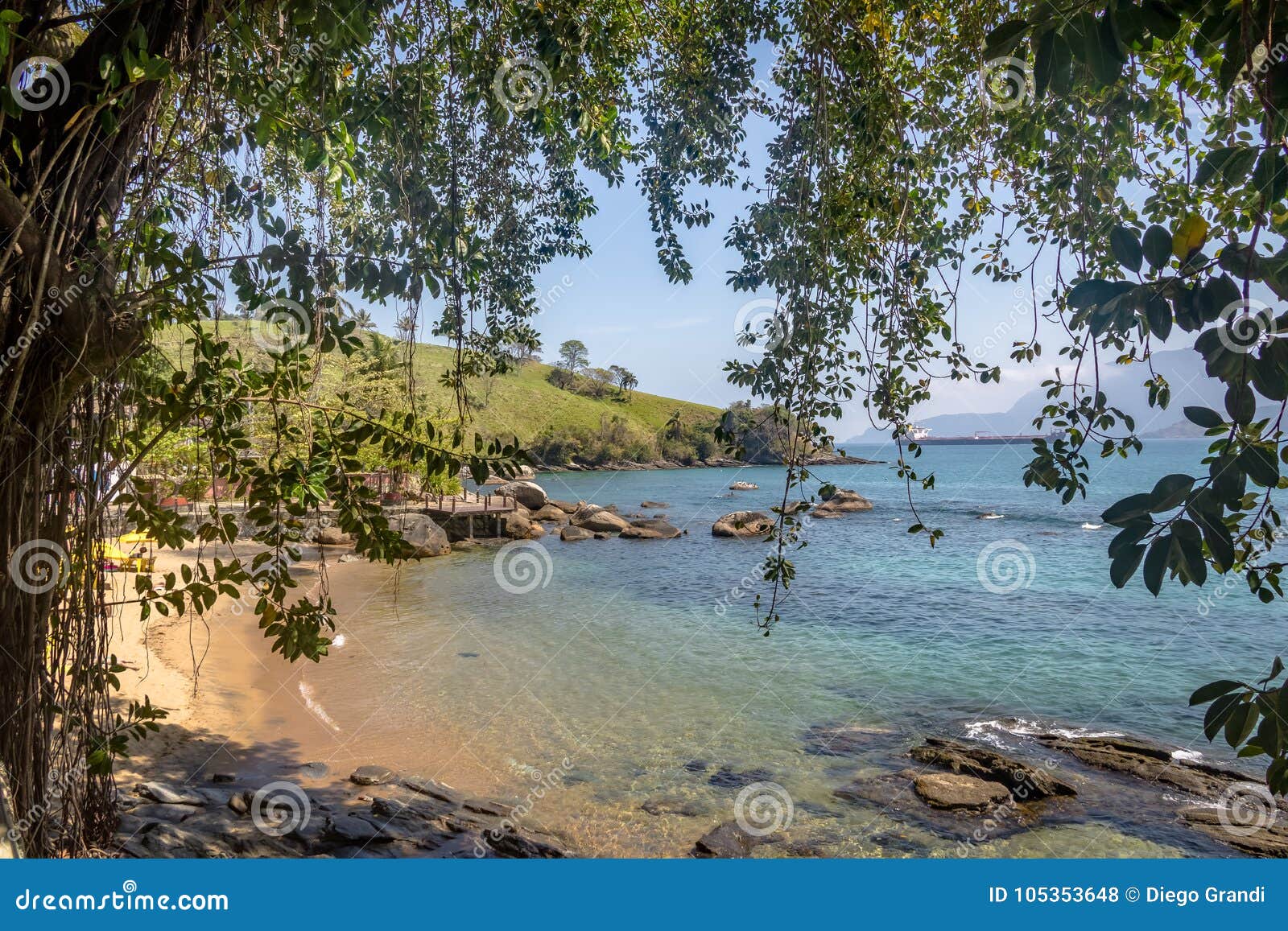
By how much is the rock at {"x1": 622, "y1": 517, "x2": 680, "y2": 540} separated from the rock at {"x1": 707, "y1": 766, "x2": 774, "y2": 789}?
17.9 metres

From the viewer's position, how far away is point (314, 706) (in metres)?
8.02

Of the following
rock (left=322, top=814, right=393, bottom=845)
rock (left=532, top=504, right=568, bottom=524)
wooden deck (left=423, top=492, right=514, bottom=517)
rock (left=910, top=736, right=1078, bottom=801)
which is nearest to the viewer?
rock (left=322, top=814, right=393, bottom=845)

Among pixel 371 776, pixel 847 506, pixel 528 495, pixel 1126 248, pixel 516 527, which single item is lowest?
pixel 371 776

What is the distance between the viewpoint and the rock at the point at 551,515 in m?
28.8

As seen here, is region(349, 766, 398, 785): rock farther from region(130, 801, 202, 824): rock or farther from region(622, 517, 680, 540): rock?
region(622, 517, 680, 540): rock

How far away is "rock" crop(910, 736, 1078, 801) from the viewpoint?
6648 millimetres

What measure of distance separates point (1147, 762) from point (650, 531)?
18.4 metres

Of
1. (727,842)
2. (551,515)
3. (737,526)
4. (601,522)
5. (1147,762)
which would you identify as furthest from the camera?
(551,515)

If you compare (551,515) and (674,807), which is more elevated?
(551,515)

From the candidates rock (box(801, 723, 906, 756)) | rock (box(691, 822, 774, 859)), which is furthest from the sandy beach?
rock (box(801, 723, 906, 756))

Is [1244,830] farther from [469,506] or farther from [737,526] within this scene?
[469,506]

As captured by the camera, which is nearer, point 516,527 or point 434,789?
point 434,789

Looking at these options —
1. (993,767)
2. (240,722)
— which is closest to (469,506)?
(240,722)

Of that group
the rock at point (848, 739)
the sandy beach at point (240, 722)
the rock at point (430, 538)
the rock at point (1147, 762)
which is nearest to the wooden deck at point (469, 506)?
the rock at point (430, 538)
